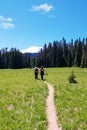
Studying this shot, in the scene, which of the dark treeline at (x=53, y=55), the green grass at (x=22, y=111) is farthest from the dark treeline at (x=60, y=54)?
the green grass at (x=22, y=111)

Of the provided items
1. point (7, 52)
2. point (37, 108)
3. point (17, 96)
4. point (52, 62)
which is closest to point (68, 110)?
point (37, 108)

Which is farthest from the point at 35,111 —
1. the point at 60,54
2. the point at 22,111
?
the point at 60,54

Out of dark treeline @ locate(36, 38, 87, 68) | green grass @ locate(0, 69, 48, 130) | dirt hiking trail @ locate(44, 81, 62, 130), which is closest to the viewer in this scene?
dirt hiking trail @ locate(44, 81, 62, 130)

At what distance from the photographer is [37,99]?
83.2ft

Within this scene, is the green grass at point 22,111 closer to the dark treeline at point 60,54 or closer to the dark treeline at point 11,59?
the dark treeline at point 60,54

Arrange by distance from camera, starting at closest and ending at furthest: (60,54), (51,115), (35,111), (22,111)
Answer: (51,115)
(35,111)
(22,111)
(60,54)

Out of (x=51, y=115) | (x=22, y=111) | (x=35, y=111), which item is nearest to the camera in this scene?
(x=51, y=115)

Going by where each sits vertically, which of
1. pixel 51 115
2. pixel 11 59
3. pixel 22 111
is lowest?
pixel 51 115

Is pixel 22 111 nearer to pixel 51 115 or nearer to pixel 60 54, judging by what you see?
pixel 51 115

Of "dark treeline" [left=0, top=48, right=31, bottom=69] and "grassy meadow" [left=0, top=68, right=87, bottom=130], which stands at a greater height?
"dark treeline" [left=0, top=48, right=31, bottom=69]

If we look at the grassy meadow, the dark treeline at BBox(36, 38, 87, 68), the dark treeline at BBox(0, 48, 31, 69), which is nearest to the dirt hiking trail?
the grassy meadow

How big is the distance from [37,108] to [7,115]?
2.59m

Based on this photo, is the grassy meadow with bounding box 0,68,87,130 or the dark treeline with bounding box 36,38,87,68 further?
the dark treeline with bounding box 36,38,87,68

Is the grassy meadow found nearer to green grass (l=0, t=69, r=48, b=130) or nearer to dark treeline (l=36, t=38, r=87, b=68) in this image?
green grass (l=0, t=69, r=48, b=130)
